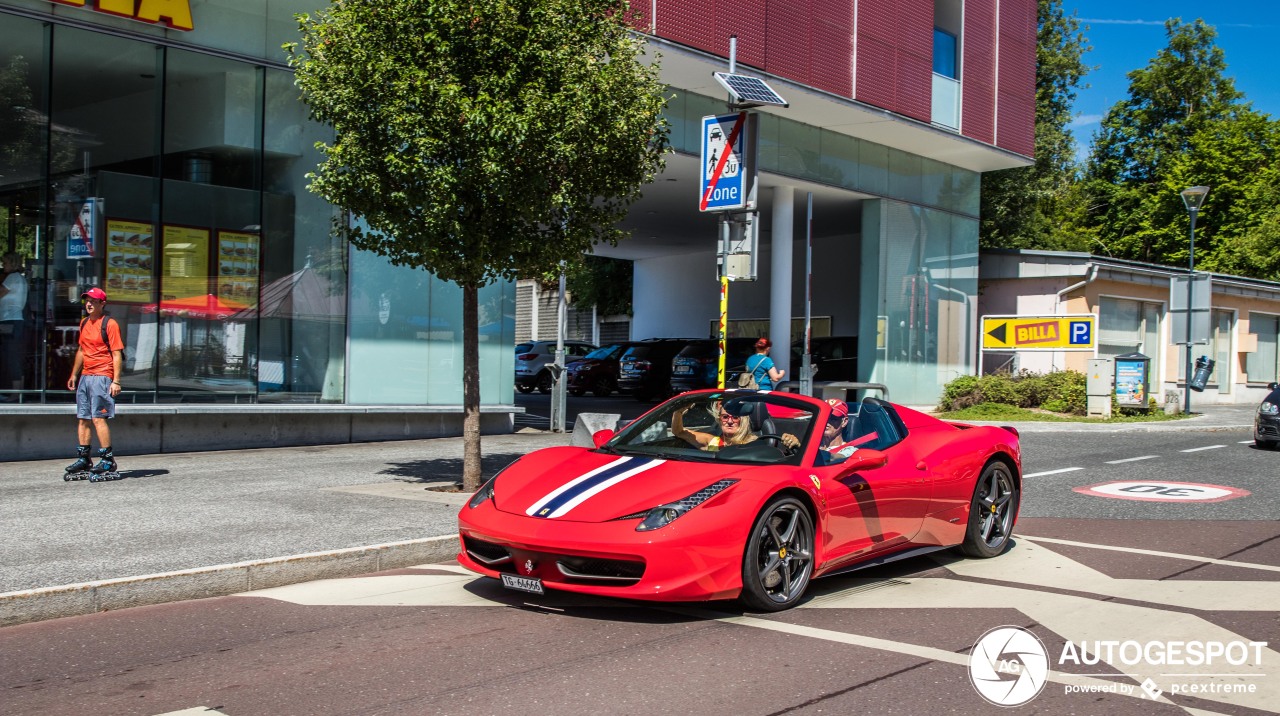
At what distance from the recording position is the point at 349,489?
10445 millimetres

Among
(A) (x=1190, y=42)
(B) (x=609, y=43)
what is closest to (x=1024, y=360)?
(B) (x=609, y=43)

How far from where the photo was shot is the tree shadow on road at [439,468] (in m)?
11.7

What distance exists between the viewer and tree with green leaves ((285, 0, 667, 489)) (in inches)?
361

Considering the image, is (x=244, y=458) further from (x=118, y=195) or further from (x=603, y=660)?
(x=603, y=660)

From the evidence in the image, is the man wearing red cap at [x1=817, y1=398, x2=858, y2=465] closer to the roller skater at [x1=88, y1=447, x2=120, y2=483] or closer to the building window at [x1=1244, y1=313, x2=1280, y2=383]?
the roller skater at [x1=88, y1=447, x2=120, y2=483]

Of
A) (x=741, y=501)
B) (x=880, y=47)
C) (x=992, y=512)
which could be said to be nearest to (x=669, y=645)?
(x=741, y=501)

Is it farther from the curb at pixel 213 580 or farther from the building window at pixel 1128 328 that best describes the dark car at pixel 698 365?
the curb at pixel 213 580

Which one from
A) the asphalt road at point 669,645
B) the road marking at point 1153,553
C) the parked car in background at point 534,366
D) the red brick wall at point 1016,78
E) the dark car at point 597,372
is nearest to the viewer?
the asphalt road at point 669,645

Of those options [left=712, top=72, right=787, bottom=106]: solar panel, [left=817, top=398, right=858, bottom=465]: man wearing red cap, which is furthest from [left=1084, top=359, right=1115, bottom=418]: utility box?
[left=817, top=398, right=858, bottom=465]: man wearing red cap

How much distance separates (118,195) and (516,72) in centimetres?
694

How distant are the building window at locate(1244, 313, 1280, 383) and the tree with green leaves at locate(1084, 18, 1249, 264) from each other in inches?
492

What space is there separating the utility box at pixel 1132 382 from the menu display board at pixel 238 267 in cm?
1862

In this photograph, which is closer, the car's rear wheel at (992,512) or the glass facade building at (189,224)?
the car's rear wheel at (992,512)

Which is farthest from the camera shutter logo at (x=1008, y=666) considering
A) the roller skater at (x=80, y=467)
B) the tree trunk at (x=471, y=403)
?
the roller skater at (x=80, y=467)
